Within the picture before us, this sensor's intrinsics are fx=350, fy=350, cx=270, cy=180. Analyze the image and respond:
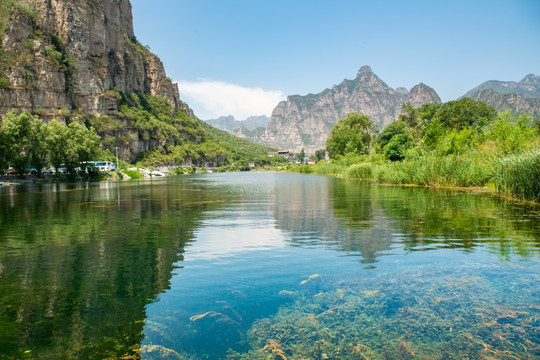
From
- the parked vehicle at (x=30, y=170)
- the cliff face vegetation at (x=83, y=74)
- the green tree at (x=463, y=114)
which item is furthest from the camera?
the cliff face vegetation at (x=83, y=74)

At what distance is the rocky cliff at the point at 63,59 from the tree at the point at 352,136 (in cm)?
7907

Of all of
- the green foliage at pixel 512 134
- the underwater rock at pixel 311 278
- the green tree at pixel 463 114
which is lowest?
the underwater rock at pixel 311 278

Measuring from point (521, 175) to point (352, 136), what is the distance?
79183mm

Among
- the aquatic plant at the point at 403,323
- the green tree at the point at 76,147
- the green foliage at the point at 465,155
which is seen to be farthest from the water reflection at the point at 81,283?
the green tree at the point at 76,147

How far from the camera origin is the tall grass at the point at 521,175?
18.1 meters

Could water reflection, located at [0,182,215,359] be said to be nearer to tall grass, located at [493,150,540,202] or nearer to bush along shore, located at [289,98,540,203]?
tall grass, located at [493,150,540,202]

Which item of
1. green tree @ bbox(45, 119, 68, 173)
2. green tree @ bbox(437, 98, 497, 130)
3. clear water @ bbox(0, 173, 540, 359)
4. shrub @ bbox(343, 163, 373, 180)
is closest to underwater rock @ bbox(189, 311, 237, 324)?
clear water @ bbox(0, 173, 540, 359)

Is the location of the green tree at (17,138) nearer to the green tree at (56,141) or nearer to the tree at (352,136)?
the green tree at (56,141)

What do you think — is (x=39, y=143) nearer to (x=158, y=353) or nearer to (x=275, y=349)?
(x=158, y=353)

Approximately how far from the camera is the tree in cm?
9469

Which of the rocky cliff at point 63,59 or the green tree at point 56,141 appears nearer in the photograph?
the green tree at point 56,141

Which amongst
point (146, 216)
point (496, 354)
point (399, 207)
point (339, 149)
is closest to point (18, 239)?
point (146, 216)

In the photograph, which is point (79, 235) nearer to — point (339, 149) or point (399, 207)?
point (399, 207)

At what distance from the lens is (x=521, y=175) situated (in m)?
19.4
